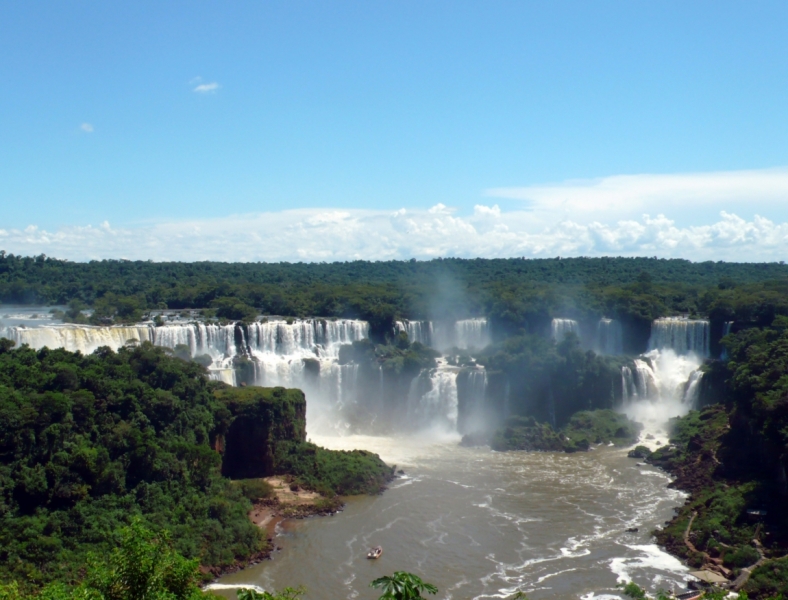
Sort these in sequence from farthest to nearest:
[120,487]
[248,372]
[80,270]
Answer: [80,270] → [248,372] → [120,487]

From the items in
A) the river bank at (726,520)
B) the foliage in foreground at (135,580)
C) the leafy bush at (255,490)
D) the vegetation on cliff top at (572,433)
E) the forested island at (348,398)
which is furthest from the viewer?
the vegetation on cliff top at (572,433)

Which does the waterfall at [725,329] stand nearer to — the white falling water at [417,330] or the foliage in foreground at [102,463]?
the white falling water at [417,330]

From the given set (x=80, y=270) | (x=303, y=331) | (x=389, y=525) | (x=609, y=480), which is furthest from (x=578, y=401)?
(x=80, y=270)

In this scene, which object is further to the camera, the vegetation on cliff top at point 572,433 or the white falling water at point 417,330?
the white falling water at point 417,330

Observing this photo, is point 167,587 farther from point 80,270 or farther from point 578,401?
point 80,270

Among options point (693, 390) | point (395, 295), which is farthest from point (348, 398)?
point (693, 390)

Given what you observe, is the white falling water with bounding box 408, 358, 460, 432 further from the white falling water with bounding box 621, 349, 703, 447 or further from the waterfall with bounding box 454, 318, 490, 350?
the white falling water with bounding box 621, 349, 703, 447

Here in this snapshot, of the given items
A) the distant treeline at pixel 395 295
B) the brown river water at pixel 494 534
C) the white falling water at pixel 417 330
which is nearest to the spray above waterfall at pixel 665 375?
the distant treeline at pixel 395 295
